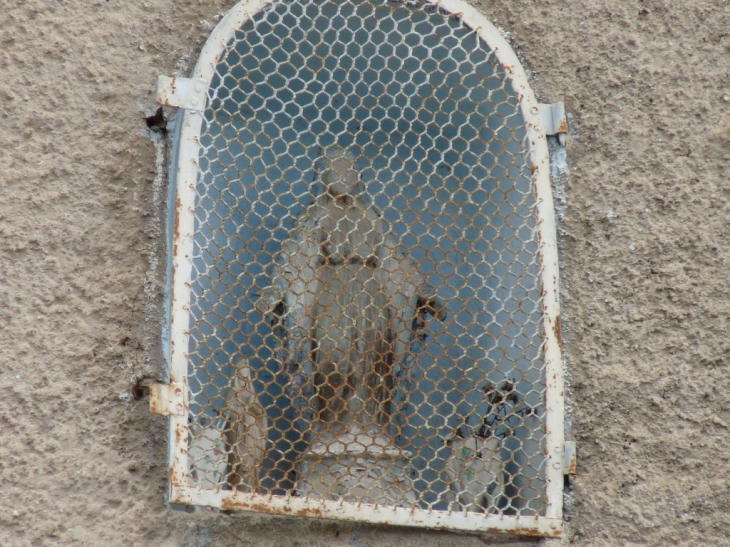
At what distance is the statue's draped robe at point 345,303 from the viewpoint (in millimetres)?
1527

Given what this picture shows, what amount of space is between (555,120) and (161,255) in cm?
63

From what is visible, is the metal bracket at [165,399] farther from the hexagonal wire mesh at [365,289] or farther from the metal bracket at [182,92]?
the metal bracket at [182,92]

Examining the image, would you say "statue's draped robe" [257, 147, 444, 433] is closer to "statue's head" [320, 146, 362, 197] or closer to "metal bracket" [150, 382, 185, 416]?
"statue's head" [320, 146, 362, 197]

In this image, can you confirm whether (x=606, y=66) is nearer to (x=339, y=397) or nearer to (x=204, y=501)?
(x=339, y=397)

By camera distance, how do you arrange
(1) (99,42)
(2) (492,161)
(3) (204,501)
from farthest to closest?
(2) (492,161) < (1) (99,42) < (3) (204,501)

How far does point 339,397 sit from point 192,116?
481 mm

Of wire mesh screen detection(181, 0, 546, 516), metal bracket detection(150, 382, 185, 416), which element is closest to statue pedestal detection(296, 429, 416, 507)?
wire mesh screen detection(181, 0, 546, 516)

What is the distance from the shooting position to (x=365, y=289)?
155 centimetres

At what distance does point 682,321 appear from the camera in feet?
4.60

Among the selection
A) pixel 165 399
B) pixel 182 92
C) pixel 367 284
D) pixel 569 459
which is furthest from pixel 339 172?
pixel 569 459

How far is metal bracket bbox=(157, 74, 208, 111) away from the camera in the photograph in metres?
1.39

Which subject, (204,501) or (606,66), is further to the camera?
(606,66)

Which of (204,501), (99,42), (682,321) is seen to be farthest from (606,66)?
(204,501)

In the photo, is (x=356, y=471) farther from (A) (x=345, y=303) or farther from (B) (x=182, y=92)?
(B) (x=182, y=92)
